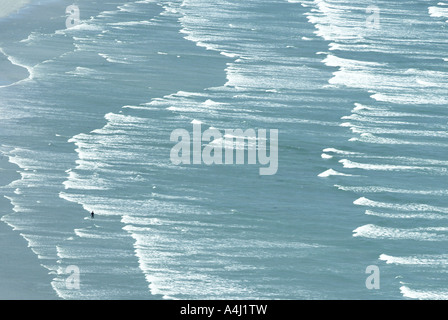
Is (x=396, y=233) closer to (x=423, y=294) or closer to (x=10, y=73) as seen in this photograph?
(x=423, y=294)

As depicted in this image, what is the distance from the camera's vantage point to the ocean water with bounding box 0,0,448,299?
37500mm

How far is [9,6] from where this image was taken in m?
83.1

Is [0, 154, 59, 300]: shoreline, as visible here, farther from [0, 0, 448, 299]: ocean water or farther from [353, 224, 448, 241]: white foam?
[353, 224, 448, 241]: white foam

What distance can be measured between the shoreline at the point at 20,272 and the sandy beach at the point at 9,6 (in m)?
42.0

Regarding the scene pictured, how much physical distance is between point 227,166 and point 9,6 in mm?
39283

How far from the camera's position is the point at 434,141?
53156mm

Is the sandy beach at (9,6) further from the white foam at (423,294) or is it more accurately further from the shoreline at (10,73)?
the white foam at (423,294)

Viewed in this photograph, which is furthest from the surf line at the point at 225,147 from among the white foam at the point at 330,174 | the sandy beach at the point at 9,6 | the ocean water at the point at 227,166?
the sandy beach at the point at 9,6

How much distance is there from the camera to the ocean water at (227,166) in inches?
1476

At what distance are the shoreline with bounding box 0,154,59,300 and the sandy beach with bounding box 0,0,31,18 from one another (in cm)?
4197

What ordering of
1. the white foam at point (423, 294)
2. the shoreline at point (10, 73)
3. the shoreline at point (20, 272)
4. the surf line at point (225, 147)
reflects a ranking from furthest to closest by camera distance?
the shoreline at point (10, 73)
the surf line at point (225, 147)
the white foam at point (423, 294)
the shoreline at point (20, 272)

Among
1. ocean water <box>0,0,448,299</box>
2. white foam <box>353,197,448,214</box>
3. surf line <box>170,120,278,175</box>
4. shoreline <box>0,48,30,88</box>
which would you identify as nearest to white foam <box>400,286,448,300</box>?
ocean water <box>0,0,448,299</box>

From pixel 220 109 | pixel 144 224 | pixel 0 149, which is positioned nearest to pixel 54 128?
pixel 0 149
